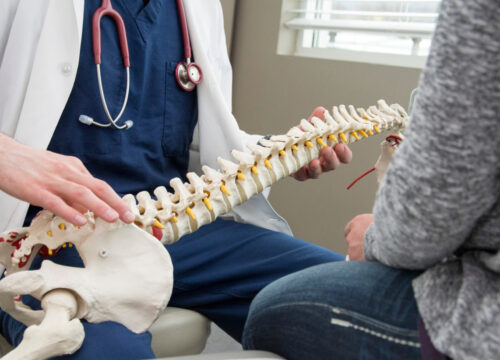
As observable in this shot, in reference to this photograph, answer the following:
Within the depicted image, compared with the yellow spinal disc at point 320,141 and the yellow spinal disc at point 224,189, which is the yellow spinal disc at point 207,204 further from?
the yellow spinal disc at point 320,141

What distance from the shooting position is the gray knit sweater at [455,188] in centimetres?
35

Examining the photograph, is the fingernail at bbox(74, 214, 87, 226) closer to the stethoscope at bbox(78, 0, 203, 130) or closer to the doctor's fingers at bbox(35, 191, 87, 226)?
the doctor's fingers at bbox(35, 191, 87, 226)

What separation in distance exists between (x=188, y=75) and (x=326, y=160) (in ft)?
1.20

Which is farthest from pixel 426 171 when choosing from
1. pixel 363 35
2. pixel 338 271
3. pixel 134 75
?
pixel 363 35

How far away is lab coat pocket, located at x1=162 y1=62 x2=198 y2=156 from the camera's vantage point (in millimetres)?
1072

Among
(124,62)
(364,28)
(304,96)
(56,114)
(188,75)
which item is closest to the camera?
(56,114)

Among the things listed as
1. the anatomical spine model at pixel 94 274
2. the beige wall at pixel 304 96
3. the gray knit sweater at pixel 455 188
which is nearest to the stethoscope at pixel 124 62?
the anatomical spine model at pixel 94 274

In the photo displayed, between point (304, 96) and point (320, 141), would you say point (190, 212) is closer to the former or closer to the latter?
point (320, 141)

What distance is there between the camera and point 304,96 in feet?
6.36

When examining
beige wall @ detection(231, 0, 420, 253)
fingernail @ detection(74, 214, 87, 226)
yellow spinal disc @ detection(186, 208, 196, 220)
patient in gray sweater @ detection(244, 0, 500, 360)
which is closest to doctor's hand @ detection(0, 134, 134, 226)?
fingernail @ detection(74, 214, 87, 226)

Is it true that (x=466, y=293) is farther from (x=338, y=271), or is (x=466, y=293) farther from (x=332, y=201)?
(x=332, y=201)

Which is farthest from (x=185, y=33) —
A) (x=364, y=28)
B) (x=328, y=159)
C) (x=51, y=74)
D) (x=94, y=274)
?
(x=364, y=28)

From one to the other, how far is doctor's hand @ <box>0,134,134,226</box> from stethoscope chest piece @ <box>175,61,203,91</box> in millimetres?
467

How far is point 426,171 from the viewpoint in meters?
0.37
